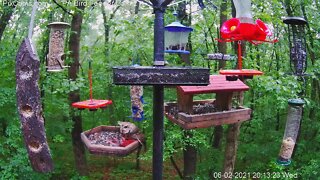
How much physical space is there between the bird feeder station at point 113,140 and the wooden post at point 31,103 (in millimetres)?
1290

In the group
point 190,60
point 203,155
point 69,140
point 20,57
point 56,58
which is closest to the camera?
point 20,57

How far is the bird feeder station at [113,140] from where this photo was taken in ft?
11.6

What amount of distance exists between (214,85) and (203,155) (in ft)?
16.7

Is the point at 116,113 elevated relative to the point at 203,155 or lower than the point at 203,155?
elevated

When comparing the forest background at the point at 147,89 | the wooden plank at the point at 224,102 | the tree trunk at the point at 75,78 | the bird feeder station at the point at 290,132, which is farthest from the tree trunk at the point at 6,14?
the bird feeder station at the point at 290,132

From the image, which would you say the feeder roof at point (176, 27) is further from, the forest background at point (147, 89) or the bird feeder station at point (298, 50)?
the forest background at point (147, 89)

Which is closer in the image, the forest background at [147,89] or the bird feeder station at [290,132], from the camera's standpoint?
the bird feeder station at [290,132]

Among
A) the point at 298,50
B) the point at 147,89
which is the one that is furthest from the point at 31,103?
the point at 147,89

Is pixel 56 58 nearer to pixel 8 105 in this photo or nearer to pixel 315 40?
pixel 8 105

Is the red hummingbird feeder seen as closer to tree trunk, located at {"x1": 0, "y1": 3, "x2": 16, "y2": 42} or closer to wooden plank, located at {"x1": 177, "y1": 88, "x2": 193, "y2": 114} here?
wooden plank, located at {"x1": 177, "y1": 88, "x2": 193, "y2": 114}

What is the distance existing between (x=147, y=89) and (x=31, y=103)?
479 centimetres

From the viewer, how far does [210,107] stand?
13.1ft

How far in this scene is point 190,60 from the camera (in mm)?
6727

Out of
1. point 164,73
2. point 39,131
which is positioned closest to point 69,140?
point 39,131
